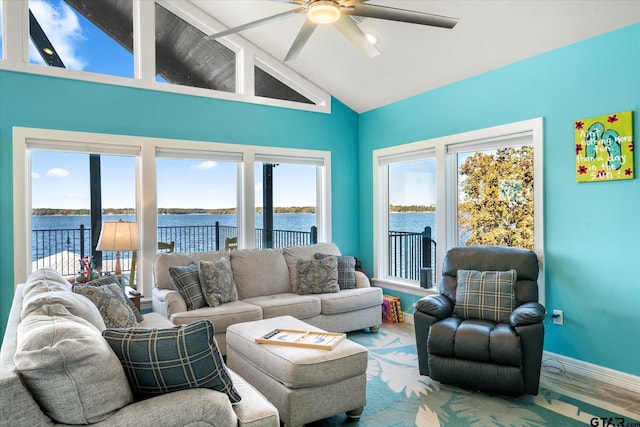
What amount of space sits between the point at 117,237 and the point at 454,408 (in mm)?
3155

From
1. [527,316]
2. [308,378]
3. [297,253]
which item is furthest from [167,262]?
[527,316]

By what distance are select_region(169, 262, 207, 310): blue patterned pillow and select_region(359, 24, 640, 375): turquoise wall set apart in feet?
10.3

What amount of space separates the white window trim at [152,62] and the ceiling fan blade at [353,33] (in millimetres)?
2257

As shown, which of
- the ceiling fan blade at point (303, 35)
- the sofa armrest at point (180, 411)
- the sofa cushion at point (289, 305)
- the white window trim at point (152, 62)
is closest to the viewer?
the sofa armrest at point (180, 411)

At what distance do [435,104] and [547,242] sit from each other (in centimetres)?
195

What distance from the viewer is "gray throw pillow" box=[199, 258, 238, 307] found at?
3.89 meters

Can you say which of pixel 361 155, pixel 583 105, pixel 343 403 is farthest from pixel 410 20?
pixel 361 155

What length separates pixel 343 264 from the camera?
480 cm

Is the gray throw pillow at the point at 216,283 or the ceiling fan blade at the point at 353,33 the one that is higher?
the ceiling fan blade at the point at 353,33

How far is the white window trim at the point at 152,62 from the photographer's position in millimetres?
3812

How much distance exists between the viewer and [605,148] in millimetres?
3266

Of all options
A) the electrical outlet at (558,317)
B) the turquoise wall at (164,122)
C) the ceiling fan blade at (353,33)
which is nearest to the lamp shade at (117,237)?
the turquoise wall at (164,122)

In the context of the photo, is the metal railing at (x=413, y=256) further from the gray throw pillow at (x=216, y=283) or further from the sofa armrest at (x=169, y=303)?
the sofa armrest at (x=169, y=303)

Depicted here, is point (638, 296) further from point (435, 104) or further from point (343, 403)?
point (435, 104)
